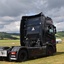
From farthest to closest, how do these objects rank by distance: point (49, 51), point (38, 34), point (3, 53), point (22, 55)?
point (49, 51), point (38, 34), point (22, 55), point (3, 53)

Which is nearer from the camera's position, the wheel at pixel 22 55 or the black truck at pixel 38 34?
the wheel at pixel 22 55

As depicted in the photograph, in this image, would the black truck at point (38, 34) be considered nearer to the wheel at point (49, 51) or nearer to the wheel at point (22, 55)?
the wheel at point (49, 51)

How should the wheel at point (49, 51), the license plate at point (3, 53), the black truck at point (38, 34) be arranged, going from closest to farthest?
the license plate at point (3, 53) → the black truck at point (38, 34) → the wheel at point (49, 51)

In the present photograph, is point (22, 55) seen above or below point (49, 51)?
below

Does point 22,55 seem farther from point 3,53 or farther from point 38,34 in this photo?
point 38,34

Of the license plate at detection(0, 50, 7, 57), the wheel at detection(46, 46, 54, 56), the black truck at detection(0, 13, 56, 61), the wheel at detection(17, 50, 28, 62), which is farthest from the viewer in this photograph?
the wheel at detection(46, 46, 54, 56)

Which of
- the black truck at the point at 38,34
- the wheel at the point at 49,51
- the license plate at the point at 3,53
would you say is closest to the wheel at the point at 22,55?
the black truck at the point at 38,34

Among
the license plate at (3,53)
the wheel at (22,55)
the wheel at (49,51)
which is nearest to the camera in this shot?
the wheel at (22,55)

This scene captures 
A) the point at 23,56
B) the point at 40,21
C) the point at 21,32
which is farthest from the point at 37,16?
the point at 23,56

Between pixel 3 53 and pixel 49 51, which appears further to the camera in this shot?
pixel 49 51

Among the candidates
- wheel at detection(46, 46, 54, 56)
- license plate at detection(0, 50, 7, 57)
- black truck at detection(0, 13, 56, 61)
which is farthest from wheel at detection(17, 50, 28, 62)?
wheel at detection(46, 46, 54, 56)

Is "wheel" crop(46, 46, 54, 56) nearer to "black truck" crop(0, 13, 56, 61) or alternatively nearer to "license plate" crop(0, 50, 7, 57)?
"black truck" crop(0, 13, 56, 61)

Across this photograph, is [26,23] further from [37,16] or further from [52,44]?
A: [52,44]

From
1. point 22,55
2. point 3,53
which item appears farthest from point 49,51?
point 3,53
